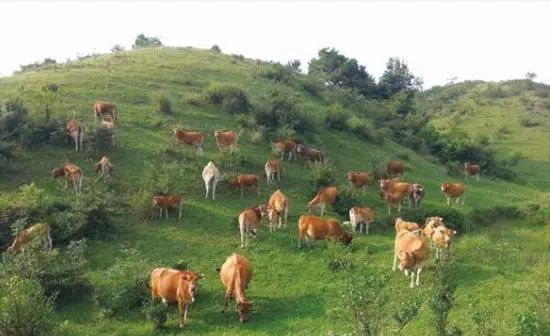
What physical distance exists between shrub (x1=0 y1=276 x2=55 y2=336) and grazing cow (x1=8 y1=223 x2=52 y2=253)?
4.72 metres

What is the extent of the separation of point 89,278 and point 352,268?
8.13 metres

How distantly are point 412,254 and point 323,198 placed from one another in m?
7.64

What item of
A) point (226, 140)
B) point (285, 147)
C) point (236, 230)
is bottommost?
point (236, 230)

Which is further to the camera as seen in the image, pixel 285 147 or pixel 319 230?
pixel 285 147

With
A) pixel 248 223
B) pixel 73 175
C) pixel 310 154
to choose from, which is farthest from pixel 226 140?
pixel 248 223

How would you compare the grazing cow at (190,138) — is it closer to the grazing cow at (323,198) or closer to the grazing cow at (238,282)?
the grazing cow at (323,198)

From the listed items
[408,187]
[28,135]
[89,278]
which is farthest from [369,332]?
[28,135]

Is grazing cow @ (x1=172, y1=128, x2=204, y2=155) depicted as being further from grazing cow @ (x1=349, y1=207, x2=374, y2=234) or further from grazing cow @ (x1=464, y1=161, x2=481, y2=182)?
grazing cow @ (x1=464, y1=161, x2=481, y2=182)

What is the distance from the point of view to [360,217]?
891 inches

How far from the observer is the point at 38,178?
2461 cm

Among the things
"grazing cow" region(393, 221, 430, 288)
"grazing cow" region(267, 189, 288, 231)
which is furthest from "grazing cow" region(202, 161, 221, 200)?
"grazing cow" region(393, 221, 430, 288)

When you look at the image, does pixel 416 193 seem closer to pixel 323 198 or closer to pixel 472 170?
pixel 323 198

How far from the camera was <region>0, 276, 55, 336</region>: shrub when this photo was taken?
13.4 metres

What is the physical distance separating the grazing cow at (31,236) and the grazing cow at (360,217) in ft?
35.8
